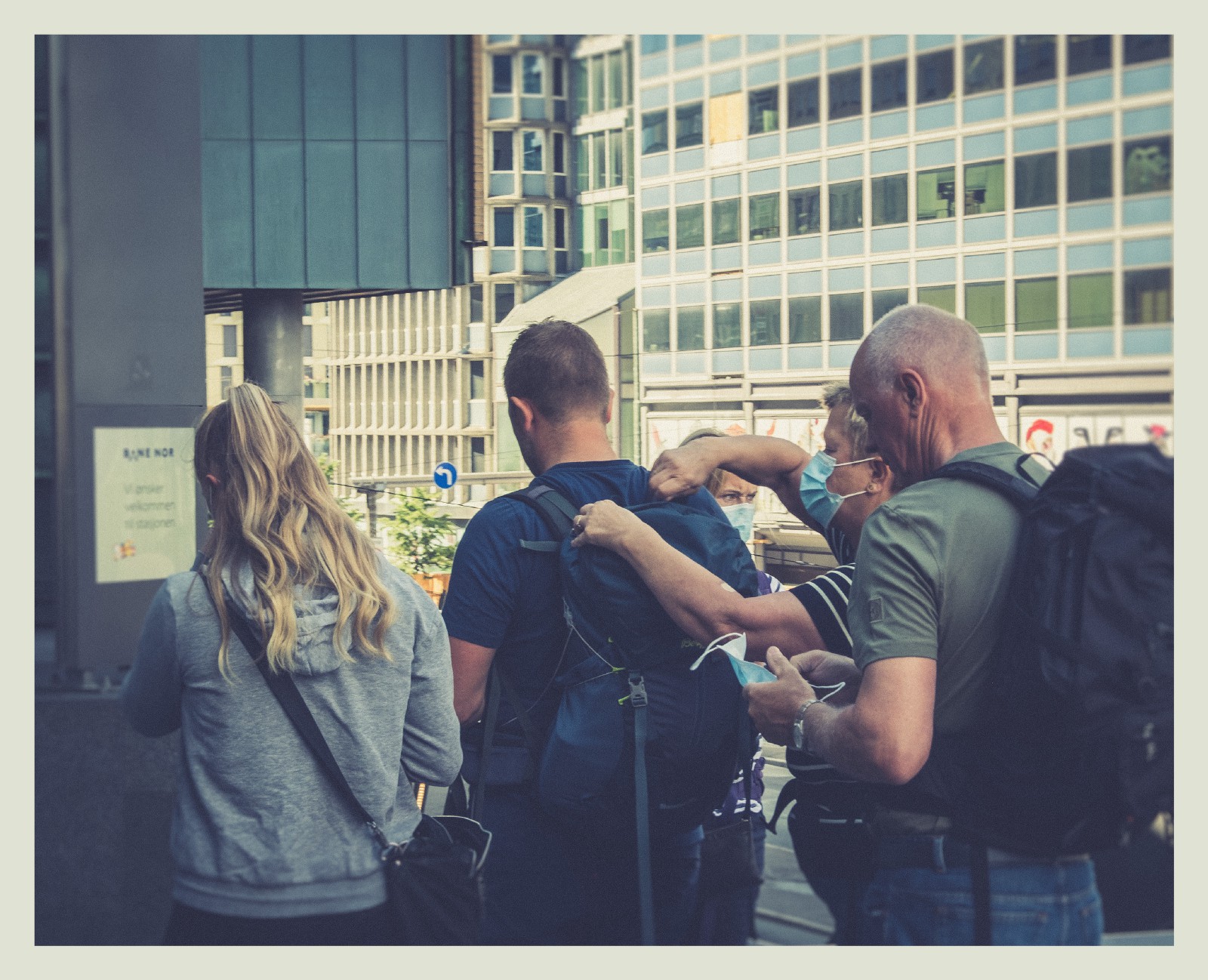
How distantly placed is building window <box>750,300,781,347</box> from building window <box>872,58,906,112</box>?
301 cm

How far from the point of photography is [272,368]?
686 centimetres

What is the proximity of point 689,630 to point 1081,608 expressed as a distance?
0.81 m

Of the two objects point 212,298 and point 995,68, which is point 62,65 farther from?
point 212,298

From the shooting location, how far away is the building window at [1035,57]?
341 centimetres

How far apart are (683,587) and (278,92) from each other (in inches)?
152

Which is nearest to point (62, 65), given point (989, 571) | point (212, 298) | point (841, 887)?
point (989, 571)

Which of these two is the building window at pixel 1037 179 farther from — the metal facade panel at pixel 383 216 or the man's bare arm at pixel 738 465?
the metal facade panel at pixel 383 216

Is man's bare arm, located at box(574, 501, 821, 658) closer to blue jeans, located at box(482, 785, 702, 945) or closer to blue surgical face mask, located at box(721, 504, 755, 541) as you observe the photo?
blue jeans, located at box(482, 785, 702, 945)

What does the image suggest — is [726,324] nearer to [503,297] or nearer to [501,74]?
[503,297]

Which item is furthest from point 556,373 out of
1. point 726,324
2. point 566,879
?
point 726,324

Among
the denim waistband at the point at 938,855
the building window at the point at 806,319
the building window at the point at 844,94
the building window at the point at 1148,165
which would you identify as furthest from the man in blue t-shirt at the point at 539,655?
the building window at the point at 806,319

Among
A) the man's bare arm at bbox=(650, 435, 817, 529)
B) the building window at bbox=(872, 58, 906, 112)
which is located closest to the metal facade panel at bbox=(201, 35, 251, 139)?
the building window at bbox=(872, 58, 906, 112)

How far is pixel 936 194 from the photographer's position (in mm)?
5090

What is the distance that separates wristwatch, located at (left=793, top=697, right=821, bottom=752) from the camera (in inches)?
92.5
